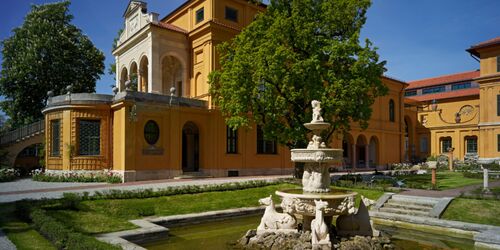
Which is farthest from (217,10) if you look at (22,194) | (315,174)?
(315,174)

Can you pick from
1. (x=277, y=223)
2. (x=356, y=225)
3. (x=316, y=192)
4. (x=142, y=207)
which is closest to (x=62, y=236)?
(x=142, y=207)

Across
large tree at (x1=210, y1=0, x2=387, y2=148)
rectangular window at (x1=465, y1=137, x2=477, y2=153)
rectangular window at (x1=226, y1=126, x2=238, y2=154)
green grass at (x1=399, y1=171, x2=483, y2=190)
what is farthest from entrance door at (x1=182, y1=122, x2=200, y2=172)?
rectangular window at (x1=465, y1=137, x2=477, y2=153)

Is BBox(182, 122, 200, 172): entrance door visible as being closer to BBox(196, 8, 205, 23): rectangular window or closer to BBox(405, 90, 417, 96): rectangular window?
BBox(196, 8, 205, 23): rectangular window

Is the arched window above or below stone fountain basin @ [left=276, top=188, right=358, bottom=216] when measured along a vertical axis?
above

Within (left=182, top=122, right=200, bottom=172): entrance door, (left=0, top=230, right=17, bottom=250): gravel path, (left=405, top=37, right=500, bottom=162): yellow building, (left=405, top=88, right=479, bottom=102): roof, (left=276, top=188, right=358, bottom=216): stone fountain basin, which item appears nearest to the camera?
(left=0, top=230, right=17, bottom=250): gravel path

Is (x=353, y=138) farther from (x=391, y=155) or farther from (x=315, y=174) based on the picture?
(x=315, y=174)

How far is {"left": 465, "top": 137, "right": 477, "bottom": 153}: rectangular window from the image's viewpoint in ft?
144

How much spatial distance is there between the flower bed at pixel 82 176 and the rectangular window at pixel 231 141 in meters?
8.31

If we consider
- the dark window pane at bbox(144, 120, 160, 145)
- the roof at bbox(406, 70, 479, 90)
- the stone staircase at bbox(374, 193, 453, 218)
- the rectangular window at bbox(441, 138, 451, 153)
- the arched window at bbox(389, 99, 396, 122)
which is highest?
the roof at bbox(406, 70, 479, 90)

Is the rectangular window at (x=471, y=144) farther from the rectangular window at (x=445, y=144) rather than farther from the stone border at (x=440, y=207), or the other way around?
the stone border at (x=440, y=207)

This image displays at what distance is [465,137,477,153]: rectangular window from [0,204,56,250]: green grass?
47.6 m

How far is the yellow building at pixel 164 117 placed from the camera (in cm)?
2277

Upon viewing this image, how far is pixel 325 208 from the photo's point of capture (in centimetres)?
965

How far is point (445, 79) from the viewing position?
50.3m
